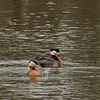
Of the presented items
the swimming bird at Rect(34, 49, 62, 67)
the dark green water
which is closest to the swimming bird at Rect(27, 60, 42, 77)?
the dark green water

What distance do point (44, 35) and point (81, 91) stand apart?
1192 centimetres

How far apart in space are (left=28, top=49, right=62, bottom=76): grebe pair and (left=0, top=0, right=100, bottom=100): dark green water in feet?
0.92

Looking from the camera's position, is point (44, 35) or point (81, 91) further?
point (44, 35)

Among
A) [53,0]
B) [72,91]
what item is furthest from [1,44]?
[53,0]

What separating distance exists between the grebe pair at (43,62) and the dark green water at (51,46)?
281 millimetres

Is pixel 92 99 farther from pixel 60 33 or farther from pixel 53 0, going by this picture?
pixel 53 0

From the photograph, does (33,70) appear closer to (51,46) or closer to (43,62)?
(43,62)

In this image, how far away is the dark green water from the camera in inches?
627

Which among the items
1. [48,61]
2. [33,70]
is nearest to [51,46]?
[48,61]

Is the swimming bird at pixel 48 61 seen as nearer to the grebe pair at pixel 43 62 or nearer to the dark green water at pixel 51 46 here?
the grebe pair at pixel 43 62

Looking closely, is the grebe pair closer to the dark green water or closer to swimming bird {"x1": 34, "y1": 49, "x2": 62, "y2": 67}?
swimming bird {"x1": 34, "y1": 49, "x2": 62, "y2": 67}

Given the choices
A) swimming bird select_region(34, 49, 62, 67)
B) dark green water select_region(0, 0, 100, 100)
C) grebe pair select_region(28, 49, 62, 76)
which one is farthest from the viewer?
swimming bird select_region(34, 49, 62, 67)

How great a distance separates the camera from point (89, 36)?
27062 mm

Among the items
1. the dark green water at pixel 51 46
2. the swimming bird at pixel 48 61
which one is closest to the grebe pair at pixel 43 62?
the swimming bird at pixel 48 61
